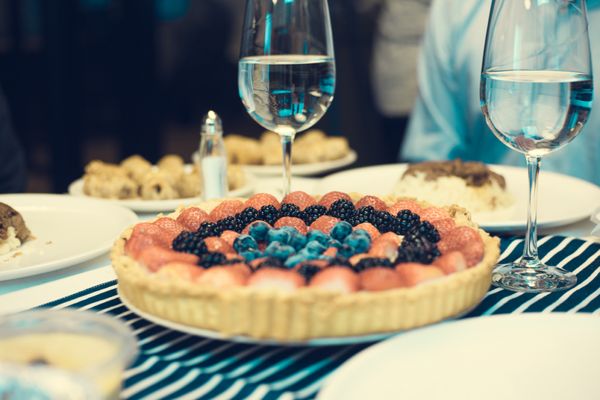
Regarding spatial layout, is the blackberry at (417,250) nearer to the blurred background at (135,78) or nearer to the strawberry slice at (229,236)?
the strawberry slice at (229,236)

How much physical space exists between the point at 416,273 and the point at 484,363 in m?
0.15

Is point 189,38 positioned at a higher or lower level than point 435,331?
higher

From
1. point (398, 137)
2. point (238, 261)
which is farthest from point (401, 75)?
point (238, 261)

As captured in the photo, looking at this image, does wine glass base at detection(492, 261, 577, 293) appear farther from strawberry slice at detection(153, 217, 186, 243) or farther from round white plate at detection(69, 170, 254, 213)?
round white plate at detection(69, 170, 254, 213)

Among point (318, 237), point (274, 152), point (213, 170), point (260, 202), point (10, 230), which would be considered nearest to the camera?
point (318, 237)

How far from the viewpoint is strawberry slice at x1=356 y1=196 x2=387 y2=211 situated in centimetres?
129

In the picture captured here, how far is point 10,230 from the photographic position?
1.42m

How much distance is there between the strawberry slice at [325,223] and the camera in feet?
3.84

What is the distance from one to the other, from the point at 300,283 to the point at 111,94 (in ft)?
20.8

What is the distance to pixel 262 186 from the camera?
212 cm

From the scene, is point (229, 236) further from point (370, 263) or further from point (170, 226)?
point (370, 263)

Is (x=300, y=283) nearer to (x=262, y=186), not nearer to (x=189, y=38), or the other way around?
(x=262, y=186)

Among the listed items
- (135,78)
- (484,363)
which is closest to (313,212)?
(484,363)

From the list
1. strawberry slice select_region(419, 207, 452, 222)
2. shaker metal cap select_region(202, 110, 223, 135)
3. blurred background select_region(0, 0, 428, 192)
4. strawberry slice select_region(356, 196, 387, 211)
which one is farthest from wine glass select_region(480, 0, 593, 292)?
blurred background select_region(0, 0, 428, 192)
